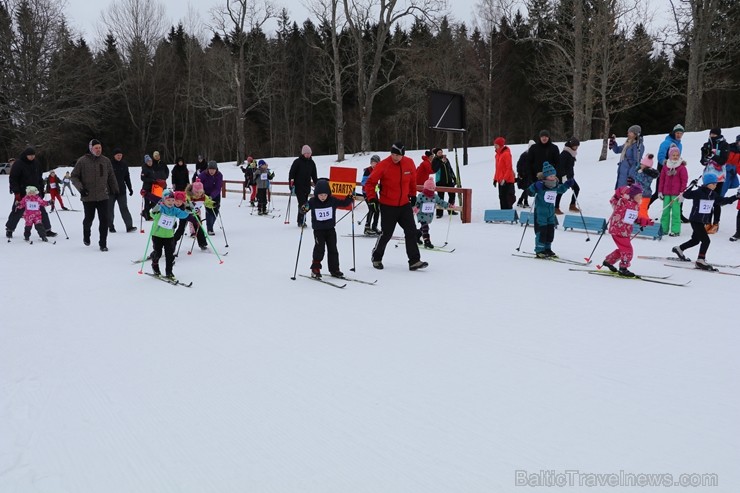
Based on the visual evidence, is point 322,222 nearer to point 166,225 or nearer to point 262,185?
point 166,225

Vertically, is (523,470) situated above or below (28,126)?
below

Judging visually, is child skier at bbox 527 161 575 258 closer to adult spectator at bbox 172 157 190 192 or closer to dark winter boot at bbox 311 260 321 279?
dark winter boot at bbox 311 260 321 279

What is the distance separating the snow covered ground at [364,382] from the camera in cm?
294

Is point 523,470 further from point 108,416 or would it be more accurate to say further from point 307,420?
point 108,416

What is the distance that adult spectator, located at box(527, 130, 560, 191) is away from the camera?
10.7 meters

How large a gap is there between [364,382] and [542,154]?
829cm

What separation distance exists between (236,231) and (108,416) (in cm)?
967

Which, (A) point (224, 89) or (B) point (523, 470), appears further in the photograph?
(A) point (224, 89)

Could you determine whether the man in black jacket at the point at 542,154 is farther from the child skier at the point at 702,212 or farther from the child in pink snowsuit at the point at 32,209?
the child in pink snowsuit at the point at 32,209

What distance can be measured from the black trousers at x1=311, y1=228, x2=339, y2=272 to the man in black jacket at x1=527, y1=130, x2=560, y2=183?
5008 millimetres

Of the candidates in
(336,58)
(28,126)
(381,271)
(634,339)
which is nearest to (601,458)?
(634,339)

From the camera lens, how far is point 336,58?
30.3 meters

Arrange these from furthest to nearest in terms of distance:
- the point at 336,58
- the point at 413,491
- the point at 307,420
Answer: the point at 336,58 → the point at 307,420 → the point at 413,491

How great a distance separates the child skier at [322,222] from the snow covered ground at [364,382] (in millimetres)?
431
